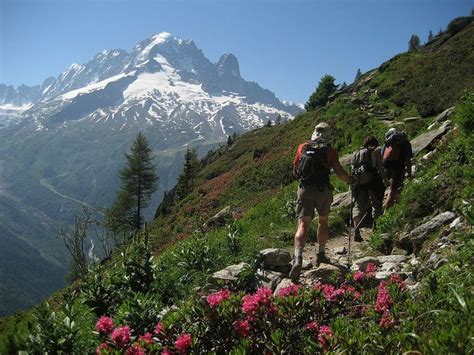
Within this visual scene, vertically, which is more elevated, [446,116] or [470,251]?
[446,116]

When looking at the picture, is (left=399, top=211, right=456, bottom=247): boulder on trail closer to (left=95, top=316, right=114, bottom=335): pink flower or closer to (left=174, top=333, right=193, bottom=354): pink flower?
(left=174, top=333, right=193, bottom=354): pink flower

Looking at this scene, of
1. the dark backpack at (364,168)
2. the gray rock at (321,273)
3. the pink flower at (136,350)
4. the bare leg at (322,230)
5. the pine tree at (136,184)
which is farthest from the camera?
the pine tree at (136,184)

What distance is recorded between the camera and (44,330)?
14.8 ft

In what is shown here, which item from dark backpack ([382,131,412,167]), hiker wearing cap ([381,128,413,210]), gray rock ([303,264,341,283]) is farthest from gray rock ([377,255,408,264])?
dark backpack ([382,131,412,167])

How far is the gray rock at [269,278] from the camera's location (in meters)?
6.50

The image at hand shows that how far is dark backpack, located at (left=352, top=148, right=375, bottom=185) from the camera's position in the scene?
1028cm

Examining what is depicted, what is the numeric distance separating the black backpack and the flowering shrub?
3174mm

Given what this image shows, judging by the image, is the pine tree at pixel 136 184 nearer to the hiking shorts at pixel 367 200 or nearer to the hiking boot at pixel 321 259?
the hiking shorts at pixel 367 200

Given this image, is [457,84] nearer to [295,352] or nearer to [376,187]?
[376,187]

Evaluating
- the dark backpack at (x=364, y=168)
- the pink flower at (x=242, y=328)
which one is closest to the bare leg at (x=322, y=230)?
the dark backpack at (x=364, y=168)

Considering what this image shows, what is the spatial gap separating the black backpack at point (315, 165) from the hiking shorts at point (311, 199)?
0.30ft

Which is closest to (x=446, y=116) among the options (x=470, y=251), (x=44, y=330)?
(x=470, y=251)

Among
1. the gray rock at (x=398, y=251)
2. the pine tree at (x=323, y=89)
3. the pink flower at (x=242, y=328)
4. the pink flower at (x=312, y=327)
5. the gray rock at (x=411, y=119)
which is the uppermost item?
the pine tree at (x=323, y=89)

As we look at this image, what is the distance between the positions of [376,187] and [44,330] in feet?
27.2
